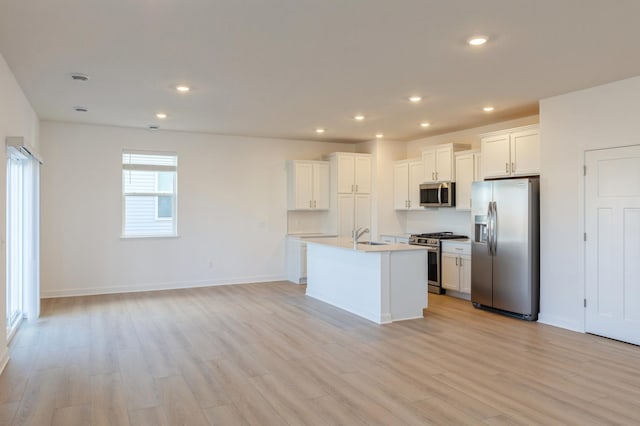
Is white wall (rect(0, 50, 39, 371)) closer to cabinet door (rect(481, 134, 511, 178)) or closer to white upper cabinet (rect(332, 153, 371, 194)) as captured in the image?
white upper cabinet (rect(332, 153, 371, 194))

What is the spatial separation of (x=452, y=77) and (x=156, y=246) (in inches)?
211

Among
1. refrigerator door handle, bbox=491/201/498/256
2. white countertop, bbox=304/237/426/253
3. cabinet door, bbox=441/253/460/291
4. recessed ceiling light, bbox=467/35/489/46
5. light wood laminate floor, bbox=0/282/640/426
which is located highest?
recessed ceiling light, bbox=467/35/489/46

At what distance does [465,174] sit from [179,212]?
4.63 m

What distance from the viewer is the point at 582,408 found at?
311 cm

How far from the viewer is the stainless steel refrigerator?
541cm

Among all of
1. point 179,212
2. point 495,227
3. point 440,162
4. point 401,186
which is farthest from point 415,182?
point 179,212

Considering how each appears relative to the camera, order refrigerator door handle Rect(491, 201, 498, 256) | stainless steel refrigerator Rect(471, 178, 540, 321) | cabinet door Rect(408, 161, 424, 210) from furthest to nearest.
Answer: cabinet door Rect(408, 161, 424, 210)
refrigerator door handle Rect(491, 201, 498, 256)
stainless steel refrigerator Rect(471, 178, 540, 321)

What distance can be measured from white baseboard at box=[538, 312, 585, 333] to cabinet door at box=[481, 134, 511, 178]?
Result: 1.80 meters

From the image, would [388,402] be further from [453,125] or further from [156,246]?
[156,246]

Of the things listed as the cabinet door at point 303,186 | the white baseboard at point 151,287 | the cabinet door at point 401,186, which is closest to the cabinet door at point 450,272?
the cabinet door at point 401,186

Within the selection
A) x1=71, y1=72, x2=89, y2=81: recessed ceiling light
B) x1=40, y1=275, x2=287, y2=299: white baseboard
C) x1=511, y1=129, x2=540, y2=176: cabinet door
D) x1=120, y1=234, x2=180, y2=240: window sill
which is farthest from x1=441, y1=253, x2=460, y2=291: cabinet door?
x1=71, y1=72, x2=89, y2=81: recessed ceiling light

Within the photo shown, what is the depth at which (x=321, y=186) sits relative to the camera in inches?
336

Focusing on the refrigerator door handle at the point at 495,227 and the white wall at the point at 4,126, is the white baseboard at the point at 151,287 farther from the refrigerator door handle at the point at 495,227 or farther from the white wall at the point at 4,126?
the refrigerator door handle at the point at 495,227

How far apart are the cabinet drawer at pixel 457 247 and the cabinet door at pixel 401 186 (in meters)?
1.35
